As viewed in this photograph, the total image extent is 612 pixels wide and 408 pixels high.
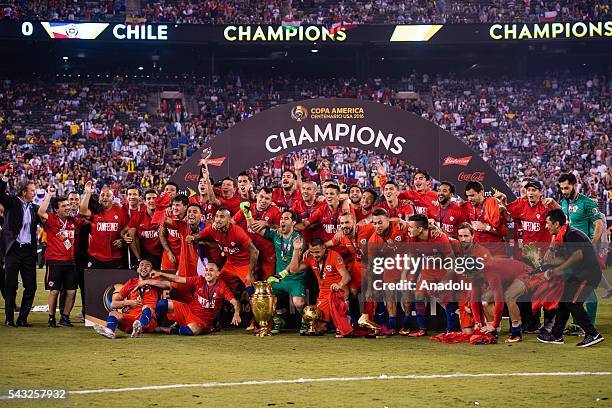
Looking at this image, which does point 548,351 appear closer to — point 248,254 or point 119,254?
point 248,254

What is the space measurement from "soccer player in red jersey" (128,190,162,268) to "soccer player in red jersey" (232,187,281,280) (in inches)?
45.7

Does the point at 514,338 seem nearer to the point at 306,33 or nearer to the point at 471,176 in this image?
the point at 471,176

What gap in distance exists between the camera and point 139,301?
36.1 feet

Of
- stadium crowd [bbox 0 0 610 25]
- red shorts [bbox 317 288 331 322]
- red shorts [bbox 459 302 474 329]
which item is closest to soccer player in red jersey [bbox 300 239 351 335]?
red shorts [bbox 317 288 331 322]

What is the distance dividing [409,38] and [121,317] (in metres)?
25.8

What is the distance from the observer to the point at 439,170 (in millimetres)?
13969

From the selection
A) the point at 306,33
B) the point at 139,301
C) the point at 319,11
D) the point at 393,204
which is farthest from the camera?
the point at 319,11

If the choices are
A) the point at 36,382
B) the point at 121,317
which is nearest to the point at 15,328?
the point at 121,317

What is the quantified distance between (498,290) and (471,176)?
4.05 meters

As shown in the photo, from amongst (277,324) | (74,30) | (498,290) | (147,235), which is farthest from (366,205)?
(74,30)

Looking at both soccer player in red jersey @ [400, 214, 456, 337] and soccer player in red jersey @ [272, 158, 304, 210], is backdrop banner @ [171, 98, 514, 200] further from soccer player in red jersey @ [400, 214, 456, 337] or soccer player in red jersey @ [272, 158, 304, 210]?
soccer player in red jersey @ [400, 214, 456, 337]

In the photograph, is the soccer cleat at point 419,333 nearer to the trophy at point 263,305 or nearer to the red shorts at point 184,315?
the trophy at point 263,305

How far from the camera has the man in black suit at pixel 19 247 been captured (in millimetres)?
11523

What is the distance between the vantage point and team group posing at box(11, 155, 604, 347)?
33.6 ft
